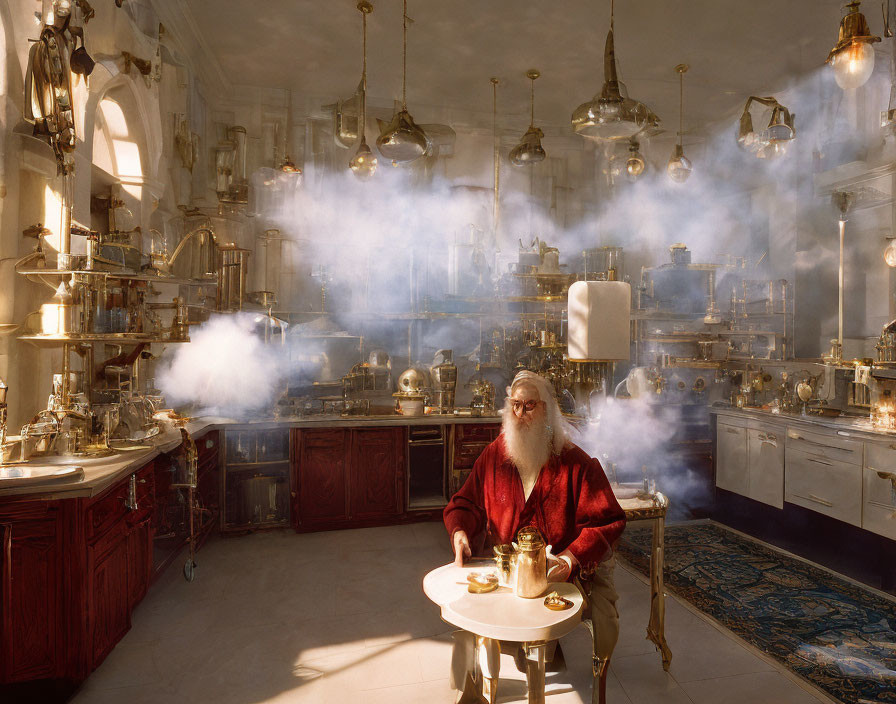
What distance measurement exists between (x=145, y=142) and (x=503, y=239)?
14.9 ft

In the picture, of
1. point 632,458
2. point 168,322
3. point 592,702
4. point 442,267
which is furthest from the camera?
point 442,267

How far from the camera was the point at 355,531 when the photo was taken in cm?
602

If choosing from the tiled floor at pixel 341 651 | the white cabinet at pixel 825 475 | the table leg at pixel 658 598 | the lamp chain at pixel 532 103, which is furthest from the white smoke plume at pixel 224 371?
the white cabinet at pixel 825 475

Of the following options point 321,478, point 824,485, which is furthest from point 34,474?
point 824,485

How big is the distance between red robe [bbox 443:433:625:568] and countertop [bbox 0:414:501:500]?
2032 mm

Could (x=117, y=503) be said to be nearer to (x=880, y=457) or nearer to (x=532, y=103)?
(x=880, y=457)

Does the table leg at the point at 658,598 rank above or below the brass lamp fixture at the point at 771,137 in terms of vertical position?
below

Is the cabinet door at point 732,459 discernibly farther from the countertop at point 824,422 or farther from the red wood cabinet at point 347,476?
the red wood cabinet at point 347,476

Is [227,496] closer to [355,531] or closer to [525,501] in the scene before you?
[355,531]

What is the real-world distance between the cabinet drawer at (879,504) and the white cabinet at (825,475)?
2.7 inches

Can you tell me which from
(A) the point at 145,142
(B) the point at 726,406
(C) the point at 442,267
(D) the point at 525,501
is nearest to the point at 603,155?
(C) the point at 442,267

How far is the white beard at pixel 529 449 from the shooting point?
10.3 ft

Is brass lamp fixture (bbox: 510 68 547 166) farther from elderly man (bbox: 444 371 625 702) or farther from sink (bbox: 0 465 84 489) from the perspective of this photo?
sink (bbox: 0 465 84 489)

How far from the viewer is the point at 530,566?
7.63 ft
